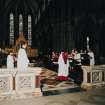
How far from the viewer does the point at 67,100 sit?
9.55 m

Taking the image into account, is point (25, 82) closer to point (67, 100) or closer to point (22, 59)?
point (67, 100)

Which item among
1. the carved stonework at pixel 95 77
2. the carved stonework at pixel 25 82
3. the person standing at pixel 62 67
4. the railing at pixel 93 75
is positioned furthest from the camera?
the person standing at pixel 62 67

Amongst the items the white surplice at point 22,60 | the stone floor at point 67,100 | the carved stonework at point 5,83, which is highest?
the white surplice at point 22,60

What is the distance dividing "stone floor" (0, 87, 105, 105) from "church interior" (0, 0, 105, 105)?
30mm

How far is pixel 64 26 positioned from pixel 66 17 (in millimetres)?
745

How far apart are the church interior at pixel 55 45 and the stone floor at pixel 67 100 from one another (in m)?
0.03

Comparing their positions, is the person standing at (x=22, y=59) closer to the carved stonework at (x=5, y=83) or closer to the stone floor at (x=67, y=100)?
the carved stonework at (x=5, y=83)

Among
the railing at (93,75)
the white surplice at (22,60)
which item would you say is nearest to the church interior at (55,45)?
the railing at (93,75)

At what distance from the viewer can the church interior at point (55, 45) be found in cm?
1005

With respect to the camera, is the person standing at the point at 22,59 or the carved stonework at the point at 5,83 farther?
the person standing at the point at 22,59

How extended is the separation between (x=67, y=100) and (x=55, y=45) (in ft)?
58.6

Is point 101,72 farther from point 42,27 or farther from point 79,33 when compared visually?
point 42,27

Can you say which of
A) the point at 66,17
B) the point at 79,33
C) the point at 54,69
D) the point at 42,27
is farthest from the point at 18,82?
the point at 42,27

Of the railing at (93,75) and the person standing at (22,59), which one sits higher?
the person standing at (22,59)
